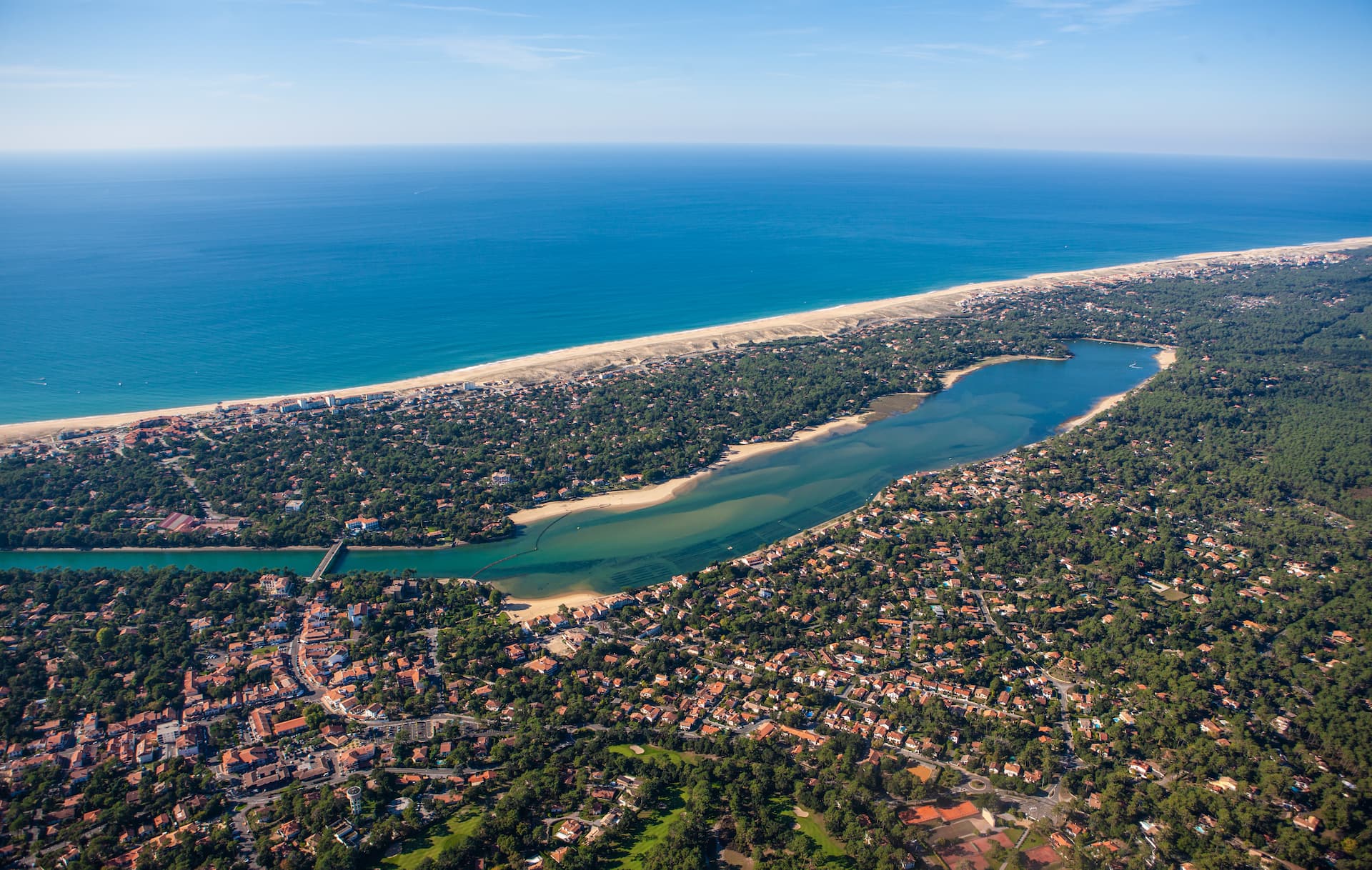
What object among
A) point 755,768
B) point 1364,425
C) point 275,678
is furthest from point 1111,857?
point 1364,425

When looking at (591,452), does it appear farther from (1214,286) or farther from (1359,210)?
(1359,210)

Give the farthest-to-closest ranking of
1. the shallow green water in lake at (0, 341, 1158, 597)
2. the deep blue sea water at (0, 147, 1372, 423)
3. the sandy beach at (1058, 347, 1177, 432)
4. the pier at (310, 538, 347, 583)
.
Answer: the deep blue sea water at (0, 147, 1372, 423), the sandy beach at (1058, 347, 1177, 432), the shallow green water in lake at (0, 341, 1158, 597), the pier at (310, 538, 347, 583)

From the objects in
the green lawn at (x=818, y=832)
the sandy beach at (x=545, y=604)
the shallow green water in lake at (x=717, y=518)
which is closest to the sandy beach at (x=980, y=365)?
the shallow green water in lake at (x=717, y=518)

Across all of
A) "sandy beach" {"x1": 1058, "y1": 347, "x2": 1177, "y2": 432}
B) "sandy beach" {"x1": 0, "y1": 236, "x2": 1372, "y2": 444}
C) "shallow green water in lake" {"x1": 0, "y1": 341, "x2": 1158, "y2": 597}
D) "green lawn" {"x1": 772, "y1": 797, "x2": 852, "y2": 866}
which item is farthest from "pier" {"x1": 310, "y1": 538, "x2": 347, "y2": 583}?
"sandy beach" {"x1": 1058, "y1": 347, "x2": 1177, "y2": 432}

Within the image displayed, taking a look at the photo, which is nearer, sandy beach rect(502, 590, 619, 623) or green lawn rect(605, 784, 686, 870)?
green lawn rect(605, 784, 686, 870)

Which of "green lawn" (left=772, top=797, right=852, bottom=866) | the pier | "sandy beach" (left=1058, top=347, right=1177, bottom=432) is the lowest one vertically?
"green lawn" (left=772, top=797, right=852, bottom=866)

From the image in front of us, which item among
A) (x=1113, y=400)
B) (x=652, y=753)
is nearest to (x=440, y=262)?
(x=1113, y=400)

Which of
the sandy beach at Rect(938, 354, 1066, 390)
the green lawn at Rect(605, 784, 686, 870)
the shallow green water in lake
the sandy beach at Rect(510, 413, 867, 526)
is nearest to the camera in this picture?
the green lawn at Rect(605, 784, 686, 870)

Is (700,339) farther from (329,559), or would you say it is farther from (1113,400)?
(329,559)

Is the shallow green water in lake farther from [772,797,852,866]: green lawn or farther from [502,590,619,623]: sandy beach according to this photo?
[772,797,852,866]: green lawn
